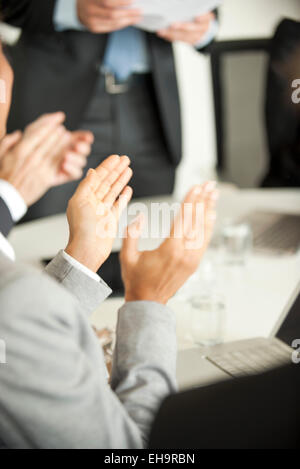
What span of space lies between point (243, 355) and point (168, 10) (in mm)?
935

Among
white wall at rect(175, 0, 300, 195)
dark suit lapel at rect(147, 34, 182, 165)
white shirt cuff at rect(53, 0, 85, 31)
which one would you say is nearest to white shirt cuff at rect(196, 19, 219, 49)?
dark suit lapel at rect(147, 34, 182, 165)

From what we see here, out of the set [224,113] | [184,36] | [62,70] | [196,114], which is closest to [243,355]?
[184,36]

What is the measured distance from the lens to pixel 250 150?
13.0 feet

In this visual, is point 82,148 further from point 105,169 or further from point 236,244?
point 105,169

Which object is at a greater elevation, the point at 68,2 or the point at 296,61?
the point at 68,2

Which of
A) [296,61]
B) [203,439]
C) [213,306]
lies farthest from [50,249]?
[203,439]

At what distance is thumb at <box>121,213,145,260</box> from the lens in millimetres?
771

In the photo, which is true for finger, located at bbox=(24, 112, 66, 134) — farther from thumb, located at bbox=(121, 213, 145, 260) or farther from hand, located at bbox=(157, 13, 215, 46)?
thumb, located at bbox=(121, 213, 145, 260)

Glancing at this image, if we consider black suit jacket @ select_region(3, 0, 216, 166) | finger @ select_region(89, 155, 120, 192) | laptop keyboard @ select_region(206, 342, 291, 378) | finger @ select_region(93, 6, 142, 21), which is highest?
finger @ select_region(93, 6, 142, 21)

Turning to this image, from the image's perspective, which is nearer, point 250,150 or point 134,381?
point 134,381

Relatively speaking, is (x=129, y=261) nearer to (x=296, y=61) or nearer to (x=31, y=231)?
(x=296, y=61)

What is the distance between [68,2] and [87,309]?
0.90 meters

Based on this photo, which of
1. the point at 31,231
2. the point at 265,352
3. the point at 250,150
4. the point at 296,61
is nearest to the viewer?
the point at 265,352

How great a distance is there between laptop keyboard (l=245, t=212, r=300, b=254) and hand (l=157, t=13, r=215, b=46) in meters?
0.56
